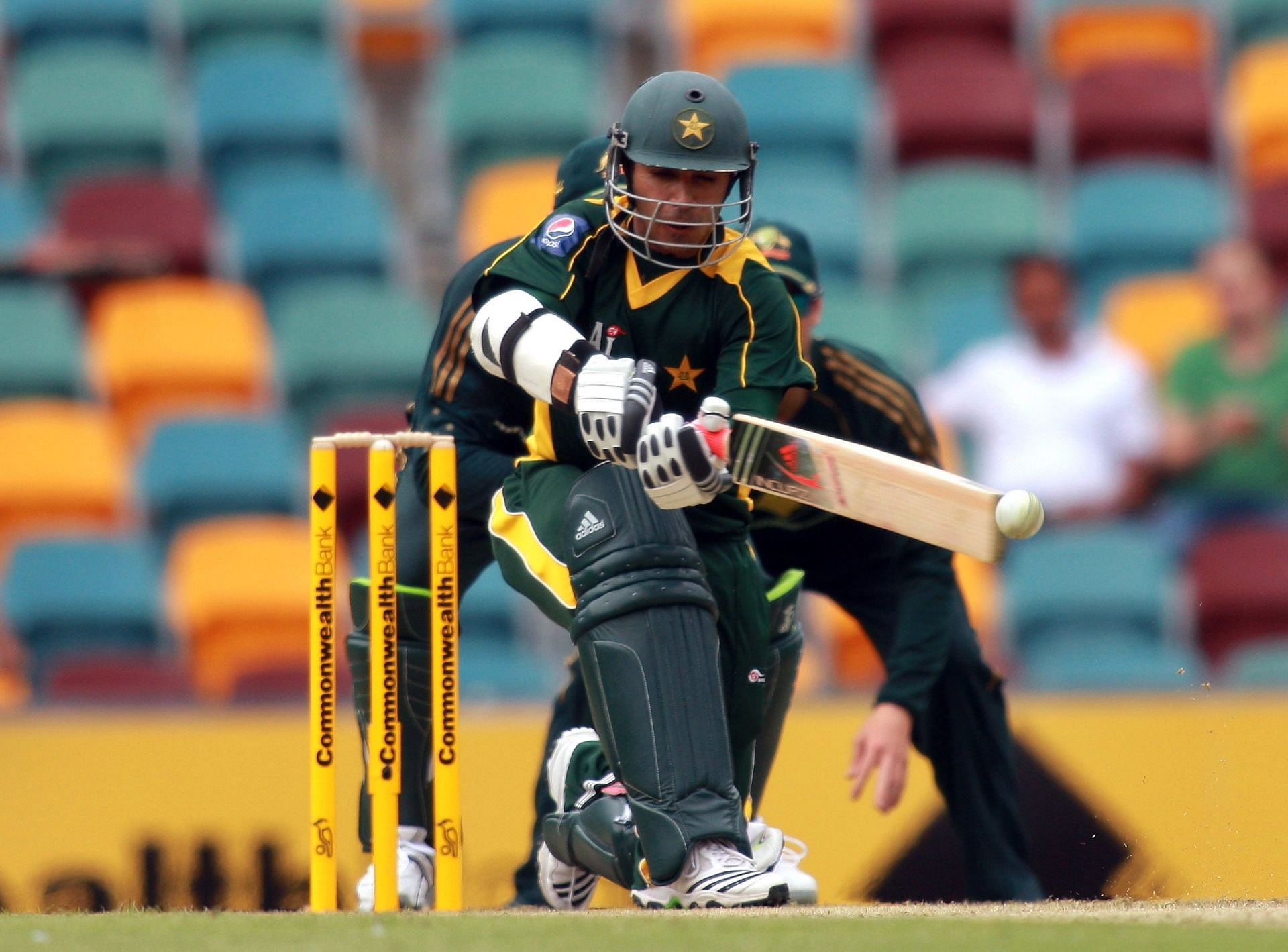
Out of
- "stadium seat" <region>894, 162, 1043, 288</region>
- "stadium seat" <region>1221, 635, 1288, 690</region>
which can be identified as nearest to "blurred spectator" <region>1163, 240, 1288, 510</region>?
"stadium seat" <region>1221, 635, 1288, 690</region>

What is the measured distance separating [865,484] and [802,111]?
4621mm

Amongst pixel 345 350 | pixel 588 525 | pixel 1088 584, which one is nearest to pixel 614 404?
pixel 588 525

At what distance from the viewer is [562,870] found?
3.53 meters

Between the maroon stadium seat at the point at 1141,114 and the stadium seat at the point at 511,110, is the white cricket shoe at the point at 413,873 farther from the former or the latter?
the maroon stadium seat at the point at 1141,114

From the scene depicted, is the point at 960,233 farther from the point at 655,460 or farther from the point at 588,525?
the point at 655,460

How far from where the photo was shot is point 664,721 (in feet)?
9.80

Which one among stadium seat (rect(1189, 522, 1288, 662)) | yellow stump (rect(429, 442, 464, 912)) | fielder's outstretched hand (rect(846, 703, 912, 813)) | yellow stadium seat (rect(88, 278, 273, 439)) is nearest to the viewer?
yellow stump (rect(429, 442, 464, 912))

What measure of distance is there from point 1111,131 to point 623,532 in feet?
16.5

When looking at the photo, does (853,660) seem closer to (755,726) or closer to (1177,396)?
(1177,396)

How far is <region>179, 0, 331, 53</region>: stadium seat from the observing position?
7.71m

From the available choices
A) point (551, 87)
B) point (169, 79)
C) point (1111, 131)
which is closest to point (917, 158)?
point (1111, 131)

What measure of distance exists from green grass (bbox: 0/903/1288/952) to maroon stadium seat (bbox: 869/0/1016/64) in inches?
214

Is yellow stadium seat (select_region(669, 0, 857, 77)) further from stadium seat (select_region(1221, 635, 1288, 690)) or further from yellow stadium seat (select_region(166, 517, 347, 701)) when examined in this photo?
stadium seat (select_region(1221, 635, 1288, 690))

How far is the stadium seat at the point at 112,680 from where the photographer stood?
5406 millimetres
